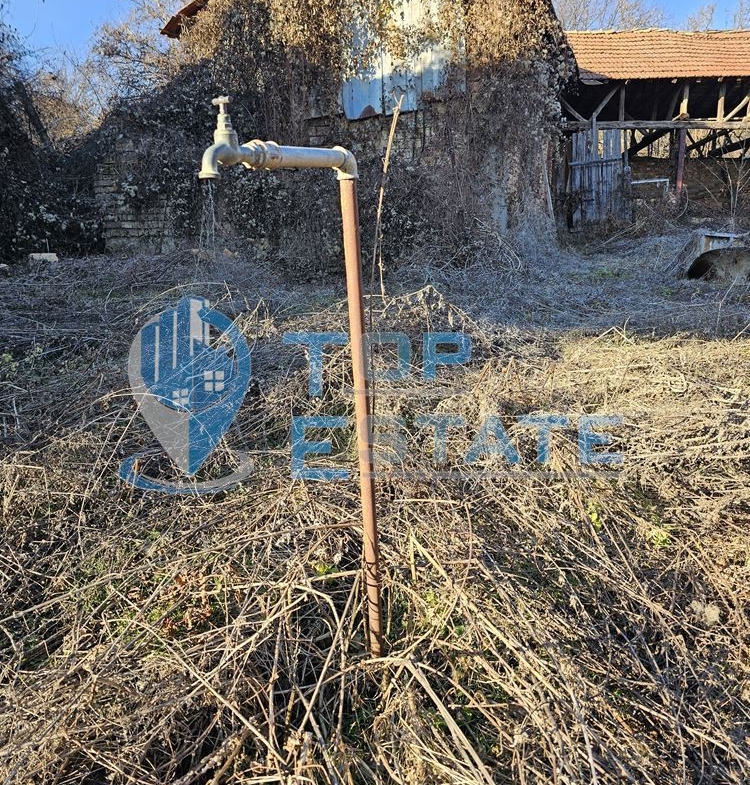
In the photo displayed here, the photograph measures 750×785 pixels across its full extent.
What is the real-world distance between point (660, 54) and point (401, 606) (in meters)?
14.4

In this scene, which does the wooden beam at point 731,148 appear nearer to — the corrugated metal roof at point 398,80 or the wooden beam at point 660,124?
the wooden beam at point 660,124

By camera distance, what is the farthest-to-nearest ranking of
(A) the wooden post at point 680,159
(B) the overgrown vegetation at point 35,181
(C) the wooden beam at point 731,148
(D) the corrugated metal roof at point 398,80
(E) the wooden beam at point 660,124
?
(C) the wooden beam at point 731,148, (A) the wooden post at point 680,159, (E) the wooden beam at point 660,124, (D) the corrugated metal roof at point 398,80, (B) the overgrown vegetation at point 35,181

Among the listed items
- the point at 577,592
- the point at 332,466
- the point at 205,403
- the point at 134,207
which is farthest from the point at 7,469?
the point at 134,207

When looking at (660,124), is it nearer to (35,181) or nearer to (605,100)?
(605,100)

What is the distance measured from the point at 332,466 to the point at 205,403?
103 cm

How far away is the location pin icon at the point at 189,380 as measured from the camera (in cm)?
283

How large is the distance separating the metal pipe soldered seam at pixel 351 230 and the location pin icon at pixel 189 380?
1.35m

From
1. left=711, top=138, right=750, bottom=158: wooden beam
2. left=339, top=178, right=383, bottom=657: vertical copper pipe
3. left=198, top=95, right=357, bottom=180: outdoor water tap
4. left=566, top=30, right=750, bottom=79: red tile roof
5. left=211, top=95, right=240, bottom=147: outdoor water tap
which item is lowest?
left=339, top=178, right=383, bottom=657: vertical copper pipe

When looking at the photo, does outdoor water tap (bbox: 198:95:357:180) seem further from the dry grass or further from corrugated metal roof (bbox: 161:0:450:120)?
corrugated metal roof (bbox: 161:0:450:120)

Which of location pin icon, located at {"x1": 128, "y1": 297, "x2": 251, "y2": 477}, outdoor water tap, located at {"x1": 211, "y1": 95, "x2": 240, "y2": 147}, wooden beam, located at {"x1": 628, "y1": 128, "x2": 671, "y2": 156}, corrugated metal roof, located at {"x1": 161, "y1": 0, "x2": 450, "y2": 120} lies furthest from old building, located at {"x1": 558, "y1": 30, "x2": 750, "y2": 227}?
outdoor water tap, located at {"x1": 211, "y1": 95, "x2": 240, "y2": 147}

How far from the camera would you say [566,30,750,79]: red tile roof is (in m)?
11.6

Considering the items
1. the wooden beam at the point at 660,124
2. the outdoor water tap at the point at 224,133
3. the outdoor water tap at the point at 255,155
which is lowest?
Answer: the outdoor water tap at the point at 255,155

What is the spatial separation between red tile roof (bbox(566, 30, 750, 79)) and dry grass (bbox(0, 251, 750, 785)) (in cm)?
1142

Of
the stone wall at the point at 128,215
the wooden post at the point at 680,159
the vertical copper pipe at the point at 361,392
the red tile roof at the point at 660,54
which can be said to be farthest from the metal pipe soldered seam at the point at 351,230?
the wooden post at the point at 680,159
